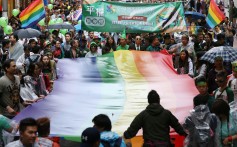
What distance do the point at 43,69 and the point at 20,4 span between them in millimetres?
37389

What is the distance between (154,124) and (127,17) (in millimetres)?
9653

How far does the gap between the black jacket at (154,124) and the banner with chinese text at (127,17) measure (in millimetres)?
9238

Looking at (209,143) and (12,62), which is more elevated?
(12,62)

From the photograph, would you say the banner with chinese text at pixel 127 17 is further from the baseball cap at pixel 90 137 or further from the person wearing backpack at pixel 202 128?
the baseball cap at pixel 90 137

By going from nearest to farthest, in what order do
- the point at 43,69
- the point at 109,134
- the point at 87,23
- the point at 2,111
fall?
the point at 109,134, the point at 2,111, the point at 43,69, the point at 87,23

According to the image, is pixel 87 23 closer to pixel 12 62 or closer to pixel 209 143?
pixel 12 62

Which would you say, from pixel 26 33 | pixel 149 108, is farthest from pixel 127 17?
pixel 149 108

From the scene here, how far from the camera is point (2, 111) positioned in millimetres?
12047

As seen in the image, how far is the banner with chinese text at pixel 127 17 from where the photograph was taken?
19.4 meters

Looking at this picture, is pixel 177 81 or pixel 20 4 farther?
pixel 20 4

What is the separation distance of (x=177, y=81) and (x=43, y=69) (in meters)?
2.71

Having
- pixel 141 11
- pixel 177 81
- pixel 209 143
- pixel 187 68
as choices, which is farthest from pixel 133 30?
pixel 209 143

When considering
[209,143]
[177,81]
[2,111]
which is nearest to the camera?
[209,143]

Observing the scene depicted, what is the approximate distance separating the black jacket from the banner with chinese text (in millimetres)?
9238
